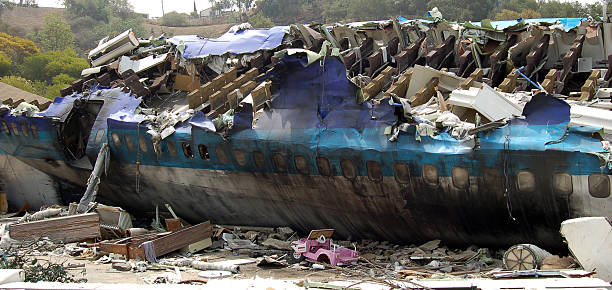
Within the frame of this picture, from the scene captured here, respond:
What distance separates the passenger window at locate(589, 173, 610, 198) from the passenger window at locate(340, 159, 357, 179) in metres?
6.36

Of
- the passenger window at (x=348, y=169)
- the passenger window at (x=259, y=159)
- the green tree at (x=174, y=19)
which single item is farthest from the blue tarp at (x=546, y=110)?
the green tree at (x=174, y=19)

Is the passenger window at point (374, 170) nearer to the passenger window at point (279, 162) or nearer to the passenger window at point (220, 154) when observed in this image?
the passenger window at point (279, 162)

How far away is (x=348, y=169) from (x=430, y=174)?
2.54 metres

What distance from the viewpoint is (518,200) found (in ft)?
58.7

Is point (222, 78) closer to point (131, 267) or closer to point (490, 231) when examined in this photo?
point (131, 267)

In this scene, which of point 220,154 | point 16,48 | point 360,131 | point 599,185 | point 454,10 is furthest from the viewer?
point 454,10

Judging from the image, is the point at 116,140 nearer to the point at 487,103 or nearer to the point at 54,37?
the point at 487,103

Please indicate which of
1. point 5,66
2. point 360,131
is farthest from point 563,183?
point 5,66

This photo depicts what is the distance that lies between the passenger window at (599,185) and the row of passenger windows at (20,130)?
805 inches

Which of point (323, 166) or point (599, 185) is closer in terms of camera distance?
point (599, 185)

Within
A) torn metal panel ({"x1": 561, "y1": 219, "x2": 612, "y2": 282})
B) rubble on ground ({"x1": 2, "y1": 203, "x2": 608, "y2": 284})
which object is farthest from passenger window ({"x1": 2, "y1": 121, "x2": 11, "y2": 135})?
torn metal panel ({"x1": 561, "y1": 219, "x2": 612, "y2": 282})

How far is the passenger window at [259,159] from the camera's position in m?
22.1

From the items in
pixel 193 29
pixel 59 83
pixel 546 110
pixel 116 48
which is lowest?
pixel 59 83

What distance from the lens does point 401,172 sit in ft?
64.3
